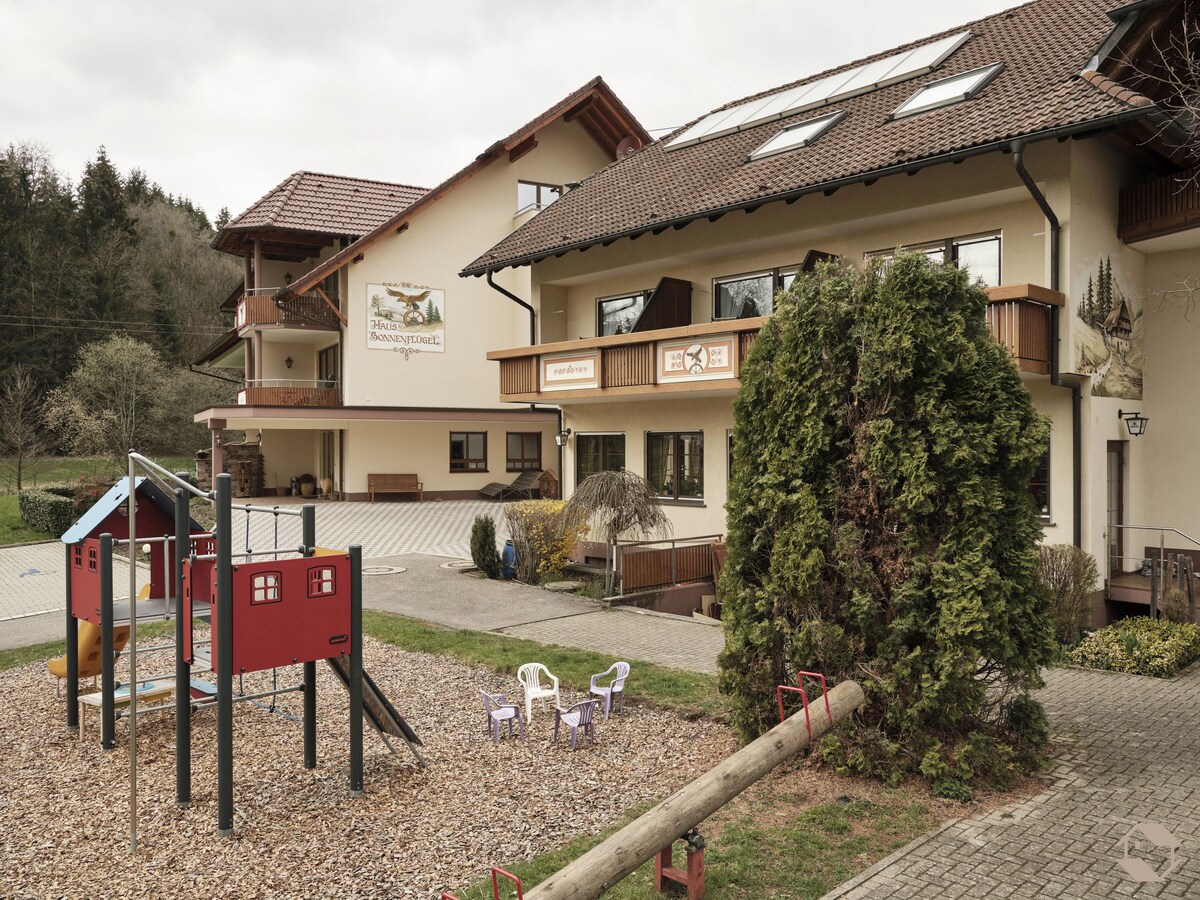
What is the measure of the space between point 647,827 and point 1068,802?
3319mm

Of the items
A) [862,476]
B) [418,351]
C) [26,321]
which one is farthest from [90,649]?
[26,321]

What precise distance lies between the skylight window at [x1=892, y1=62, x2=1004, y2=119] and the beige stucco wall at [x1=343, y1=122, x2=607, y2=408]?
17.7 m

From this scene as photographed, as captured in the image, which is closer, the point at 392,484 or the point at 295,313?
the point at 295,313

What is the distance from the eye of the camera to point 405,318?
3061cm

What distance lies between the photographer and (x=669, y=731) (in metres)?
7.73

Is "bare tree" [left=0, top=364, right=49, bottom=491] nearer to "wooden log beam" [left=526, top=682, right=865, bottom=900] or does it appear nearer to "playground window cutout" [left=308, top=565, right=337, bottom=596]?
"playground window cutout" [left=308, top=565, right=337, bottom=596]

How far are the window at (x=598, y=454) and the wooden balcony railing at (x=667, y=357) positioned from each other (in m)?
1.44

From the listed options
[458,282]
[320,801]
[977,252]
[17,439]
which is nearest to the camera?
[320,801]

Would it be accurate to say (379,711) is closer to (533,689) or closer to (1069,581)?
(533,689)

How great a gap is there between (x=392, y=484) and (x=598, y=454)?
1347cm

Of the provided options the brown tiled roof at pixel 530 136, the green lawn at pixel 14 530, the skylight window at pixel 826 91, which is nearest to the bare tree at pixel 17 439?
the green lawn at pixel 14 530

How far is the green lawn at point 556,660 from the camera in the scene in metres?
8.62

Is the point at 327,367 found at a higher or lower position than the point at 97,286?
lower

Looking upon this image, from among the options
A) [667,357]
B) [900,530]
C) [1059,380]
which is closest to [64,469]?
[667,357]
